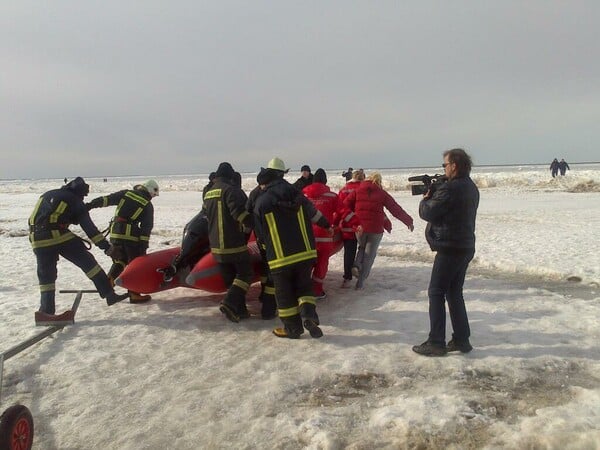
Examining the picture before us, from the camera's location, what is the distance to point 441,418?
313 cm

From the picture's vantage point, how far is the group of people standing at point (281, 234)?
4.16 metres

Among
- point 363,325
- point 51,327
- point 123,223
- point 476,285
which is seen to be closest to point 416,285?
point 476,285

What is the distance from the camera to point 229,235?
533cm

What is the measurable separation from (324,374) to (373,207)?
3221 millimetres

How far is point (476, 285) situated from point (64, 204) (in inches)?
218

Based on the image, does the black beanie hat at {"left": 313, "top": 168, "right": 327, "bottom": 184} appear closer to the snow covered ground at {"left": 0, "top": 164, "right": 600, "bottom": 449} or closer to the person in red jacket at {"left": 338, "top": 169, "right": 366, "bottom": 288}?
the person in red jacket at {"left": 338, "top": 169, "right": 366, "bottom": 288}

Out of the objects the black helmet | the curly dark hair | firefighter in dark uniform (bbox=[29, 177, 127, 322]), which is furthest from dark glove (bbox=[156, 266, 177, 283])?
the curly dark hair

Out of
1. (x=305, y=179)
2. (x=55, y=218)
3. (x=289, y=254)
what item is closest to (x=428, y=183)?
(x=289, y=254)

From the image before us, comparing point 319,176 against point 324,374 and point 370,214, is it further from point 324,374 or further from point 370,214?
point 324,374

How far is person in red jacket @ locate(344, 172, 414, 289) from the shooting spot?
21.7 ft

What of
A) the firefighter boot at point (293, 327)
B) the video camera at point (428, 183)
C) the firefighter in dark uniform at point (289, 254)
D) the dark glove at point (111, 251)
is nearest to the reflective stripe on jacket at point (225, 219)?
the firefighter in dark uniform at point (289, 254)

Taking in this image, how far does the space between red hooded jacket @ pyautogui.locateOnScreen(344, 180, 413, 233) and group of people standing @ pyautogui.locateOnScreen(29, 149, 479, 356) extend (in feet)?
0.05

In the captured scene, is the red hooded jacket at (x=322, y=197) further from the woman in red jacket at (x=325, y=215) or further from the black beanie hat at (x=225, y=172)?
the black beanie hat at (x=225, y=172)

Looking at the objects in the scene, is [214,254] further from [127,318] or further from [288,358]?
[288,358]
